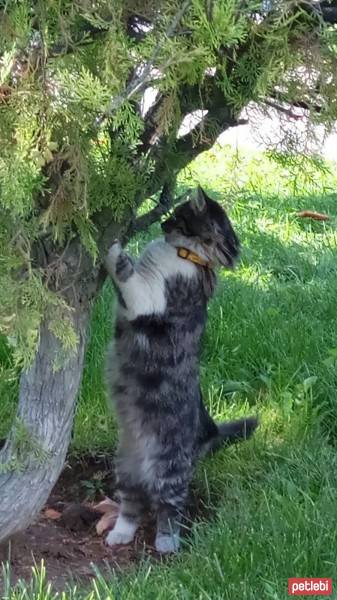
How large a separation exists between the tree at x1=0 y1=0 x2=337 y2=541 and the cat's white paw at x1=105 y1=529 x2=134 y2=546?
0.54 m

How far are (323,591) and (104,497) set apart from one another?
3.97 feet

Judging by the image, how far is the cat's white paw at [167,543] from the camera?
123 inches

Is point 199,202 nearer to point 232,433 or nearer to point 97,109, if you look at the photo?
point 232,433

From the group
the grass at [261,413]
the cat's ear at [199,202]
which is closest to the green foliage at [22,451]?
the grass at [261,413]

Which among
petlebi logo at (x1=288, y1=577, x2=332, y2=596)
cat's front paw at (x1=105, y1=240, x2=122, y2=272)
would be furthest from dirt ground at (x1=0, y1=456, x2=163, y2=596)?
cat's front paw at (x1=105, y1=240, x2=122, y2=272)

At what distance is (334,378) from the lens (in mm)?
Answer: 3875

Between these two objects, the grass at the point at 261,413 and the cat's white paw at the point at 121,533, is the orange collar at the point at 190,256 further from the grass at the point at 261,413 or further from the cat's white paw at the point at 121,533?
the cat's white paw at the point at 121,533

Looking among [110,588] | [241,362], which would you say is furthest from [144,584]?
[241,362]

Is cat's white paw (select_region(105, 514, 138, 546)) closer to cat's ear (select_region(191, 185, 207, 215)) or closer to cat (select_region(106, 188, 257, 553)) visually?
cat (select_region(106, 188, 257, 553))

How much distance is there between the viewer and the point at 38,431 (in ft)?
9.11

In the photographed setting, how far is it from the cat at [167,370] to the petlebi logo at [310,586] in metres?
0.68

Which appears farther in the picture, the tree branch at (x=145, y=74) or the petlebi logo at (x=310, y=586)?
the petlebi logo at (x=310, y=586)

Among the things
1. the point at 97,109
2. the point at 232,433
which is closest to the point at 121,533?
the point at 232,433

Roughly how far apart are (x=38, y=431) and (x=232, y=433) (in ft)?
3.05
